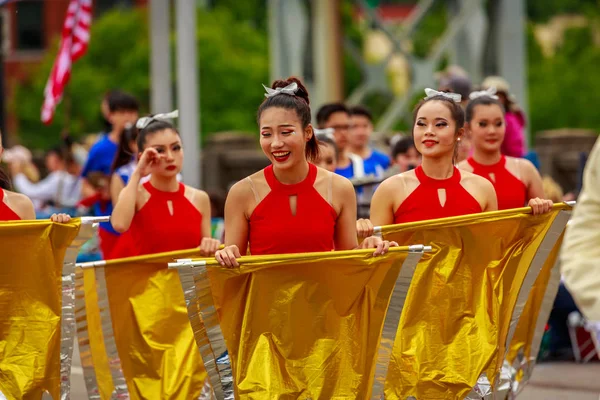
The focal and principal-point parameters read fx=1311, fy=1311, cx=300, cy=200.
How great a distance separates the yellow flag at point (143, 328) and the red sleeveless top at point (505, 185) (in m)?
1.91

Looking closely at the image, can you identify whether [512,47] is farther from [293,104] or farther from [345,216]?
[293,104]

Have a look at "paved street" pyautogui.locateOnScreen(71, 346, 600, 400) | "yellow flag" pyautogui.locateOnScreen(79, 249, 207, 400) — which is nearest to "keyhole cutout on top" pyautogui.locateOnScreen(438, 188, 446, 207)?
"yellow flag" pyautogui.locateOnScreen(79, 249, 207, 400)

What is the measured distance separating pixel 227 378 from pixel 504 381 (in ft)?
5.80

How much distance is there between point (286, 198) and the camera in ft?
20.6

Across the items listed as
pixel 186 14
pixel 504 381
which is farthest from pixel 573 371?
pixel 186 14

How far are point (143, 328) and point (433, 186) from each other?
1807mm

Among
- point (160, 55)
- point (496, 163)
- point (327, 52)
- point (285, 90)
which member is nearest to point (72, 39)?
point (160, 55)

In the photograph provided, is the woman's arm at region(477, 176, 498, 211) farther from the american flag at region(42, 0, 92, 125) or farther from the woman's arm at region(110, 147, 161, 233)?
the american flag at region(42, 0, 92, 125)

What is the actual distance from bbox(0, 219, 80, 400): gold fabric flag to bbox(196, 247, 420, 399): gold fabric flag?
124 cm

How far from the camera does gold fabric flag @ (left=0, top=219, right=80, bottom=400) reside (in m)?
6.61

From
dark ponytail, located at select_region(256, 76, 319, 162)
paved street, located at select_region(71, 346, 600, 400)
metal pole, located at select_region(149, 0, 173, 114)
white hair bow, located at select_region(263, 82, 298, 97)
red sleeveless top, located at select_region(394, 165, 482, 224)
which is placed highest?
metal pole, located at select_region(149, 0, 173, 114)

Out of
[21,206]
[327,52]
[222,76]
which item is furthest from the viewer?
[222,76]

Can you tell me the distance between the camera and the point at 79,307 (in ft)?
23.9

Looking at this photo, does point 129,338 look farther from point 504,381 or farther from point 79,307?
point 504,381
